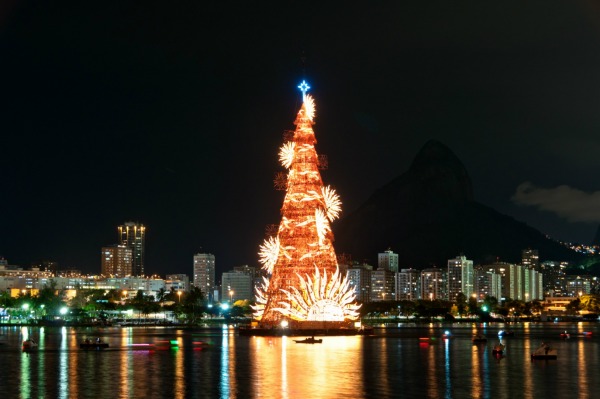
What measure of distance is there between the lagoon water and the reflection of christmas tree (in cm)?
1190

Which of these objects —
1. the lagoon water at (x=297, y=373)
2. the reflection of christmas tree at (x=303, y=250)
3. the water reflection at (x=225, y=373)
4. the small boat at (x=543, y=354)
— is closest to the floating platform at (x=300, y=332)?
the reflection of christmas tree at (x=303, y=250)

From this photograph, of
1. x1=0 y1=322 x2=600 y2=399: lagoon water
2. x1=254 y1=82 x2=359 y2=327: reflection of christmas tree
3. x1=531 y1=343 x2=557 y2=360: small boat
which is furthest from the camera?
x1=254 y1=82 x2=359 y2=327: reflection of christmas tree

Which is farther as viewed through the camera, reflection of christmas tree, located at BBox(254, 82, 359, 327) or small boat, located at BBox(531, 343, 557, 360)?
reflection of christmas tree, located at BBox(254, 82, 359, 327)

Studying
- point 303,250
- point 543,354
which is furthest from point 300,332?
point 543,354

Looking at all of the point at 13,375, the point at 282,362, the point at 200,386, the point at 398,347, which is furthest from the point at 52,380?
the point at 398,347

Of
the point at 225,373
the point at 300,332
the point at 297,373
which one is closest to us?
the point at 297,373

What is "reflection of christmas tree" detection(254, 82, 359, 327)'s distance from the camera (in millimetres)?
96188

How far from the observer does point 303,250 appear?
9700 centimetres

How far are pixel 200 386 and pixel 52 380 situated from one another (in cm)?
970

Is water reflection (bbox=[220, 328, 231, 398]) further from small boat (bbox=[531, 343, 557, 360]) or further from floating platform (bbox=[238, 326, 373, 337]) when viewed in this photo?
small boat (bbox=[531, 343, 557, 360])

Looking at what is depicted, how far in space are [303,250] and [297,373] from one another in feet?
138

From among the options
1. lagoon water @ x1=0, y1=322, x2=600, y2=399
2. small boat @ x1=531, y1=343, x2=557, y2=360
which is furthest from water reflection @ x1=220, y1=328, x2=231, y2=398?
small boat @ x1=531, y1=343, x2=557, y2=360

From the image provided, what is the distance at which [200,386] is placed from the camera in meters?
49.7

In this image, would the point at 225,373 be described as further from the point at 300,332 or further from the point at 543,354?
the point at 300,332
